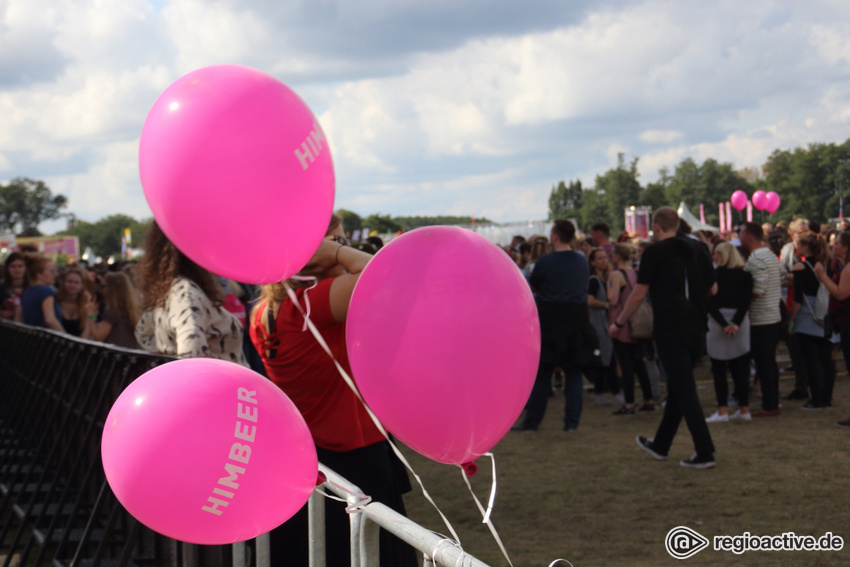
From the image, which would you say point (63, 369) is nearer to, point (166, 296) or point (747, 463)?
point (166, 296)

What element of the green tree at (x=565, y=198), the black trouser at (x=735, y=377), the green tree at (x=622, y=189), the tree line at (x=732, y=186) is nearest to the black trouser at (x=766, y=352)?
the black trouser at (x=735, y=377)

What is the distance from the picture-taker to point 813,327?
771cm

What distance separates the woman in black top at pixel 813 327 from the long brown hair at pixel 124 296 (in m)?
6.35

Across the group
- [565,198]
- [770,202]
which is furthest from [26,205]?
[770,202]

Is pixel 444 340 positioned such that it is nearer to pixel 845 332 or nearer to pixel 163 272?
pixel 163 272

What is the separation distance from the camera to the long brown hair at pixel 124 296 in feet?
21.0

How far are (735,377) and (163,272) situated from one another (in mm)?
5883

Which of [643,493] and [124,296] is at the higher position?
[124,296]

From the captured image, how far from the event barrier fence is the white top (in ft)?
0.43

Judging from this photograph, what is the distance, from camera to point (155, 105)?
1.87m

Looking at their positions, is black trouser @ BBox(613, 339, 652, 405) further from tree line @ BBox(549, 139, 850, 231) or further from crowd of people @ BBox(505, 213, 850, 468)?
tree line @ BBox(549, 139, 850, 231)

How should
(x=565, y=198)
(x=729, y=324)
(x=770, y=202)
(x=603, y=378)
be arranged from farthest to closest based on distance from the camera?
(x=565, y=198), (x=770, y=202), (x=603, y=378), (x=729, y=324)

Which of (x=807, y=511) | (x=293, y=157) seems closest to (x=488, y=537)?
(x=807, y=511)

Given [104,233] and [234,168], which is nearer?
[234,168]
